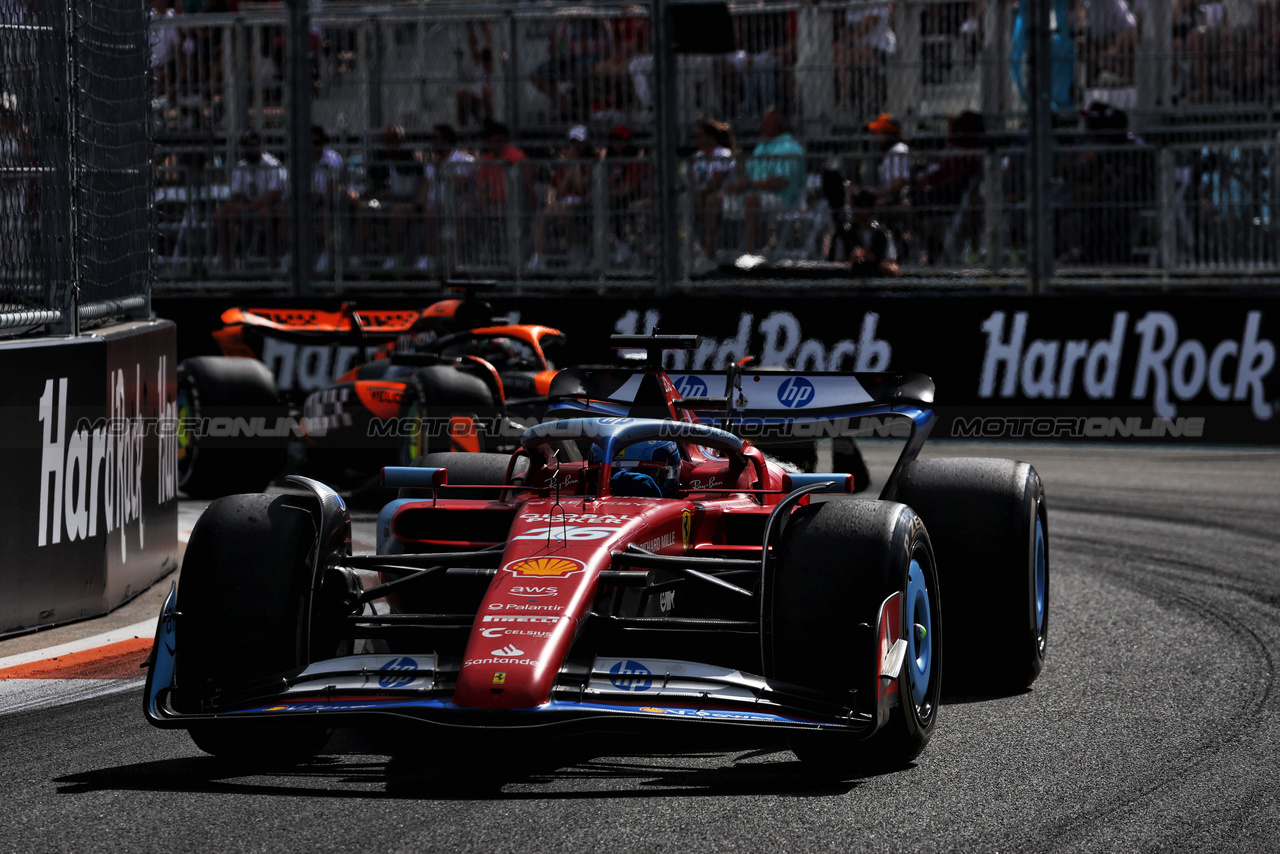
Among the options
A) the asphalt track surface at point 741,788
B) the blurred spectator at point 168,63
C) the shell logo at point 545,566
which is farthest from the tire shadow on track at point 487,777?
the blurred spectator at point 168,63

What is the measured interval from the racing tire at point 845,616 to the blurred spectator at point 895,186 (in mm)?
9289

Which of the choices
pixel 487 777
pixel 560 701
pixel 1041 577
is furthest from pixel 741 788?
pixel 1041 577

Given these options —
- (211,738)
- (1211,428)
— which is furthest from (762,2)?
(211,738)

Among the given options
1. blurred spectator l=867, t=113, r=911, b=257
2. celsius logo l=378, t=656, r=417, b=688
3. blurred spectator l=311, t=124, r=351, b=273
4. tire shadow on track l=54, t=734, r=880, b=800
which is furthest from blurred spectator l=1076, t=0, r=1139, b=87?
celsius logo l=378, t=656, r=417, b=688

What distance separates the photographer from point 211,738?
491 centimetres

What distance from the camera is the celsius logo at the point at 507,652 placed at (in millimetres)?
4527

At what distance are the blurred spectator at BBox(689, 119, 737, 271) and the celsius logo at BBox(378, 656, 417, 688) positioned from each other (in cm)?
996

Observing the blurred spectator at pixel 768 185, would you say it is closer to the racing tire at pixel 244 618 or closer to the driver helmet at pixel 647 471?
the driver helmet at pixel 647 471

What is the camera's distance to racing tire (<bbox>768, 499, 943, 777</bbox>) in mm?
4664

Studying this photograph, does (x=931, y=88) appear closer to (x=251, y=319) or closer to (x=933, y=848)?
(x=251, y=319)

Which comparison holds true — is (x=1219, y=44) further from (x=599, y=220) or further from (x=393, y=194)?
(x=393, y=194)

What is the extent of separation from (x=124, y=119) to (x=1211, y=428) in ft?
27.7

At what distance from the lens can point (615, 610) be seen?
5.23 m

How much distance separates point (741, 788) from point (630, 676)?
0.44 m
